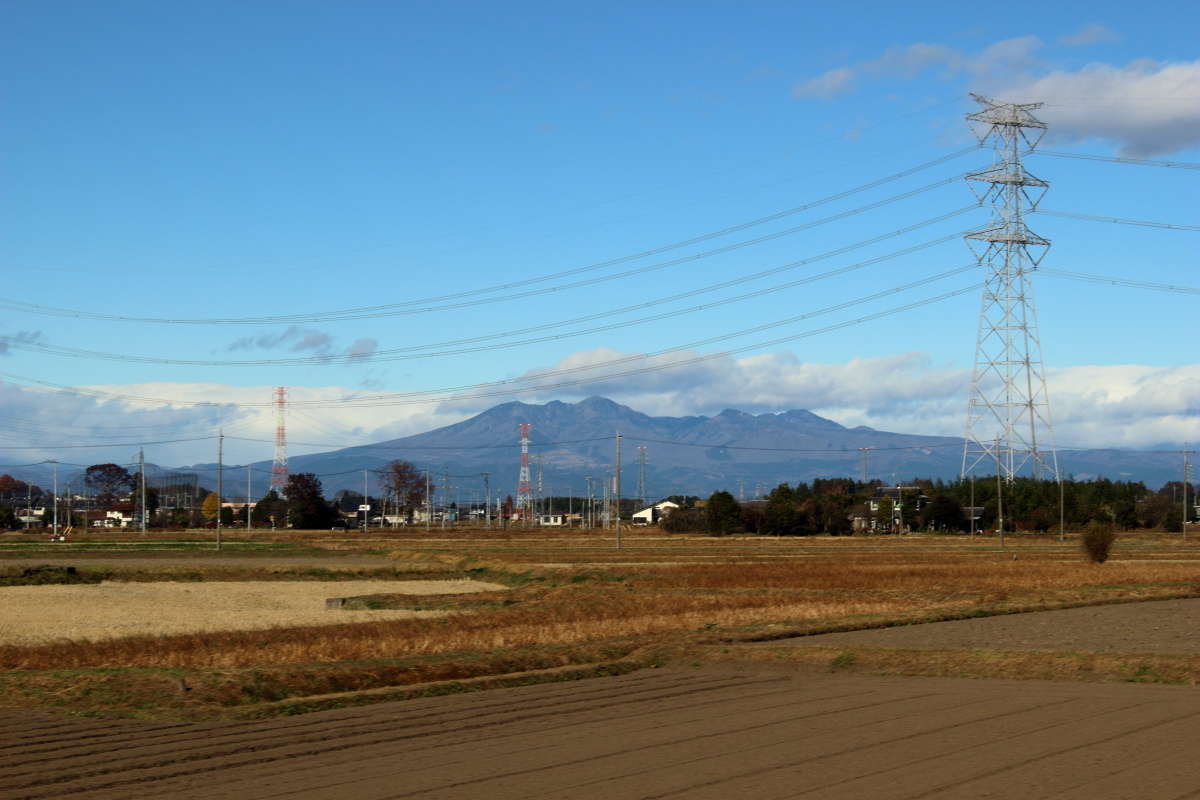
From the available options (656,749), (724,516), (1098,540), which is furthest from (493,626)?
(724,516)

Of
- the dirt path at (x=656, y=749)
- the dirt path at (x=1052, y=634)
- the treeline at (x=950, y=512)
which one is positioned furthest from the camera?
the treeline at (x=950, y=512)

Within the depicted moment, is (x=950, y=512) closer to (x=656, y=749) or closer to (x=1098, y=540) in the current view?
(x=1098, y=540)

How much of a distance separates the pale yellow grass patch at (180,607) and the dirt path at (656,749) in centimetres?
1530

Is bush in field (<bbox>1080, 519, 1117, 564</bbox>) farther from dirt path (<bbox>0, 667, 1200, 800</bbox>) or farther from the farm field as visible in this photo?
dirt path (<bbox>0, 667, 1200, 800</bbox>)

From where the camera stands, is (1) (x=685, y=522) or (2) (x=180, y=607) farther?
(1) (x=685, y=522)

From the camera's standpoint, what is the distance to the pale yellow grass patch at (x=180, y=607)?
33969mm

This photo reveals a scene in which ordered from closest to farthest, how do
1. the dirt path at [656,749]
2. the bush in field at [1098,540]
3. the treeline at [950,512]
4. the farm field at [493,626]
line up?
the dirt path at [656,749]
the farm field at [493,626]
the bush in field at [1098,540]
the treeline at [950,512]

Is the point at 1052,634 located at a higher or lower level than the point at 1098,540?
lower

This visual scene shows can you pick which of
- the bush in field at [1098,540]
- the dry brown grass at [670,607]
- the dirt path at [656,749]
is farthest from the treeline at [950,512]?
the dirt path at [656,749]

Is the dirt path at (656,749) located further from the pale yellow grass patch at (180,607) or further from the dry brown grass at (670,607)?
the pale yellow grass patch at (180,607)

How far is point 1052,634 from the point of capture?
30.2 meters

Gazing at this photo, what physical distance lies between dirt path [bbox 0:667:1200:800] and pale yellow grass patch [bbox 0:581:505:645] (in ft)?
50.2

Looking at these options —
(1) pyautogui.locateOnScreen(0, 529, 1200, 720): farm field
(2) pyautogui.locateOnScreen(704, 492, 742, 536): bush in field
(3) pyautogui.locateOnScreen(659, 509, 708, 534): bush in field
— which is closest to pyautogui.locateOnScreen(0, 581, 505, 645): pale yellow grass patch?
(1) pyautogui.locateOnScreen(0, 529, 1200, 720): farm field

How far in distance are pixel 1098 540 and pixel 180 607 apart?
160 ft
